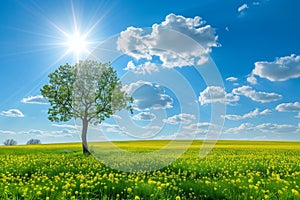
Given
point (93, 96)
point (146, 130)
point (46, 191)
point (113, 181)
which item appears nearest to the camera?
point (46, 191)

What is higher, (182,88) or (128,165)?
(182,88)

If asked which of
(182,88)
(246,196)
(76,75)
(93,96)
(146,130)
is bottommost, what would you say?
(246,196)

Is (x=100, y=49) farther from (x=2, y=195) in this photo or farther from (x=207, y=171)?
(x=2, y=195)

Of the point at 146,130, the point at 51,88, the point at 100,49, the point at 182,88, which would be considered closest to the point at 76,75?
the point at 51,88

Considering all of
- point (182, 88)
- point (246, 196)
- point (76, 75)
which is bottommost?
point (246, 196)

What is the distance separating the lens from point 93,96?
30.0 m

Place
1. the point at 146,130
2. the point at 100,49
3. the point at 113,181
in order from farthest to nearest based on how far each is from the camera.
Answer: the point at 100,49, the point at 146,130, the point at 113,181

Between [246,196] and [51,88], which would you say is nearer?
[246,196]

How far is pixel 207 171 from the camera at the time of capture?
13461 mm

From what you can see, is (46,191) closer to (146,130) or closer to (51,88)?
(146,130)

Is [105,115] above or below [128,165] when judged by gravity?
above

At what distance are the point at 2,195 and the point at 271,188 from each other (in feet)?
23.5

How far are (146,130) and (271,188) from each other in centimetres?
1111

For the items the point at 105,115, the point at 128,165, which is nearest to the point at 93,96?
the point at 105,115
